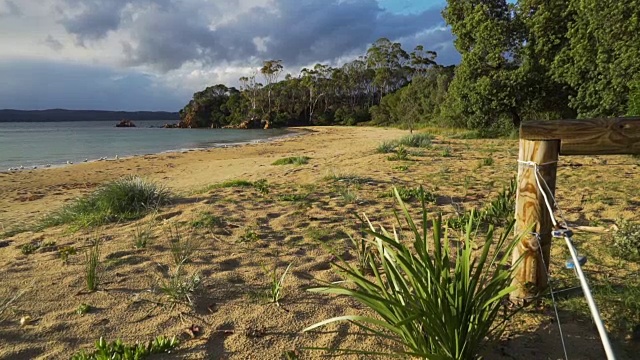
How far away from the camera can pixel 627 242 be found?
11.0 ft

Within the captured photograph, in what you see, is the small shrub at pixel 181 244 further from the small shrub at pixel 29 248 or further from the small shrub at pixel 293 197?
the small shrub at pixel 293 197

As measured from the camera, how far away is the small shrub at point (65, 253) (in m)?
3.63

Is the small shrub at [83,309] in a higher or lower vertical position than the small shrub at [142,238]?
lower

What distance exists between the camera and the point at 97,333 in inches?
96.7

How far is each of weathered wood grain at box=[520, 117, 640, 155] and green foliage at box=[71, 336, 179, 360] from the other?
7.95 feet

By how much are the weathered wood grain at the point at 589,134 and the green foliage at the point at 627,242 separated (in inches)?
58.3

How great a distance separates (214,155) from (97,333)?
17167 millimetres

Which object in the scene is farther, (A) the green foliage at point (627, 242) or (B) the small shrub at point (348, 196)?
(B) the small shrub at point (348, 196)

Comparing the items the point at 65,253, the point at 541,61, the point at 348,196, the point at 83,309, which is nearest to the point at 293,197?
the point at 348,196

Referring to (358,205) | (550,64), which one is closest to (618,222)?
(358,205)

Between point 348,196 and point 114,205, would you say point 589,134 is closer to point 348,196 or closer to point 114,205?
point 348,196

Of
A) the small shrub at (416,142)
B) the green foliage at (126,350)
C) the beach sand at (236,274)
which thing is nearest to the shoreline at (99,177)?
the beach sand at (236,274)

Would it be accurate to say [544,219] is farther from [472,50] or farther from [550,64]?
[472,50]

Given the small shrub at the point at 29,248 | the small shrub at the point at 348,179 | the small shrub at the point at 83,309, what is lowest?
the small shrub at the point at 83,309
